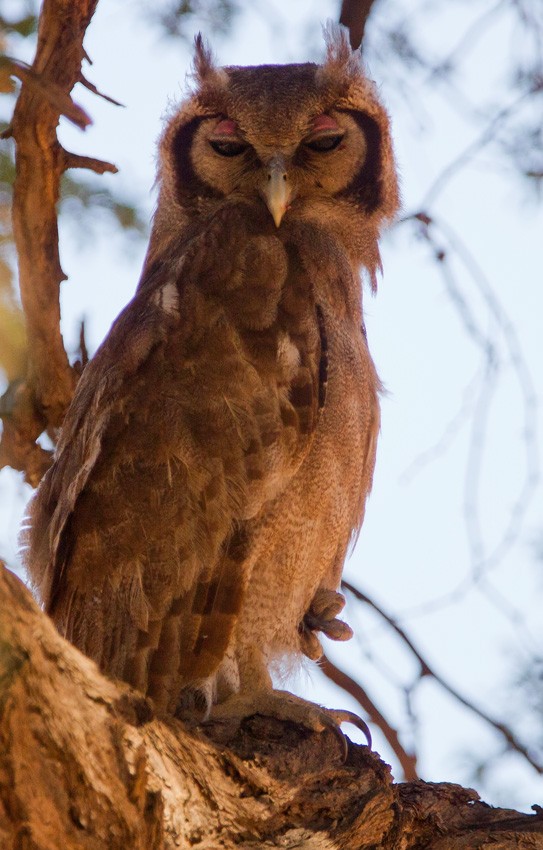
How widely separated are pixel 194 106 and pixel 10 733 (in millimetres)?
2438

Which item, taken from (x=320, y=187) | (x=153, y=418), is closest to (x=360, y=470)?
(x=153, y=418)

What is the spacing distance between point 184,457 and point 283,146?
3.46 feet

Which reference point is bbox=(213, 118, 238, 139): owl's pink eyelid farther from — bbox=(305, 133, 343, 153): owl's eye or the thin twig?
the thin twig

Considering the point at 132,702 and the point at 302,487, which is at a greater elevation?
the point at 302,487

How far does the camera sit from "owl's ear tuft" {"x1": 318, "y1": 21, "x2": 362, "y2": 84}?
3416 mm

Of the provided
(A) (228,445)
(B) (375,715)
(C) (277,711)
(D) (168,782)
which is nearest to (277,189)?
(A) (228,445)

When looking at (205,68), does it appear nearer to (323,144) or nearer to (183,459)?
(323,144)

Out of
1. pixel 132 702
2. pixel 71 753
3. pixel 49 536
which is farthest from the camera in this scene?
pixel 49 536

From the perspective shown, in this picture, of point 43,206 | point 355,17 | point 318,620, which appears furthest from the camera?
point 355,17

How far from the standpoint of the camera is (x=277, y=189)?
2.97 meters

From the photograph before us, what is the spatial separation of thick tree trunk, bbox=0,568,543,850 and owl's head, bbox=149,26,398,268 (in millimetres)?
1452

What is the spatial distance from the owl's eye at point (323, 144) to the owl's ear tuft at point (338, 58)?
0.22 metres

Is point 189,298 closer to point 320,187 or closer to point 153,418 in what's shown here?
point 153,418

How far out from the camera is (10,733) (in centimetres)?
150
